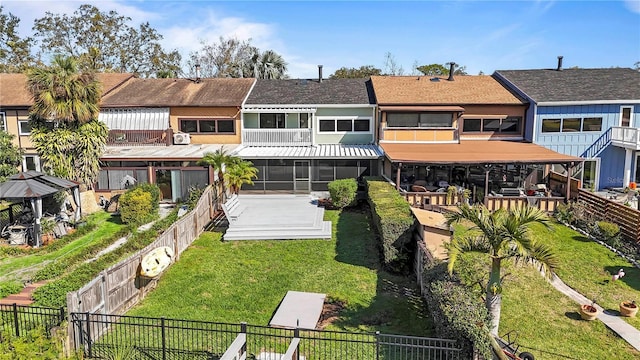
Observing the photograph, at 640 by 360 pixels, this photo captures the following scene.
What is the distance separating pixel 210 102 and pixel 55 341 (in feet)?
66.1

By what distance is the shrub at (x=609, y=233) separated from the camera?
53.1 feet

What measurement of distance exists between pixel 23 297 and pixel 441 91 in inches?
949

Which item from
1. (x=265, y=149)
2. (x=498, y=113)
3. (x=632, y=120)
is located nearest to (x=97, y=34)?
(x=265, y=149)

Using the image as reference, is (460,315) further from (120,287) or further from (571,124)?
(571,124)

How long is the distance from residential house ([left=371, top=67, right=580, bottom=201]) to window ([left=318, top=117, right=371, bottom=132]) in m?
1.90

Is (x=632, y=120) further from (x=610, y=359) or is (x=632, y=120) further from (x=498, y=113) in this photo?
(x=610, y=359)

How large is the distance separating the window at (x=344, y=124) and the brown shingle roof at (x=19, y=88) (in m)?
13.9

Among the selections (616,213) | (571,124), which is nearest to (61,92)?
(616,213)

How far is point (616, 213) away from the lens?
56.9 feet

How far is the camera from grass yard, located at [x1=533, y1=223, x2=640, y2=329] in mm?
12469

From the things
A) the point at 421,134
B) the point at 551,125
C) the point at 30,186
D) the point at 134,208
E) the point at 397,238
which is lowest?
Result: the point at 134,208

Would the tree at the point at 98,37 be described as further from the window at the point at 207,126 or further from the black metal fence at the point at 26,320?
the black metal fence at the point at 26,320

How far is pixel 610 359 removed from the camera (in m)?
9.35

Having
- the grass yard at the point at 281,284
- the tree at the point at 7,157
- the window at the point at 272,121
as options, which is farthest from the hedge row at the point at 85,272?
the window at the point at 272,121
